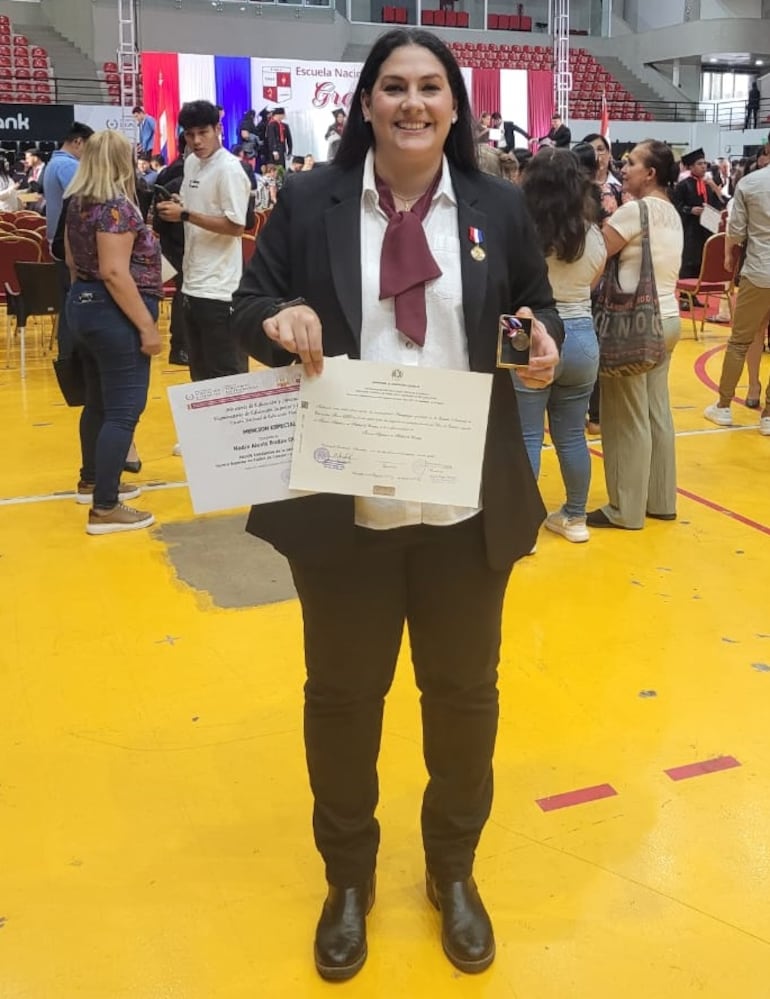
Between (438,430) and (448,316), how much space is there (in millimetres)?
188

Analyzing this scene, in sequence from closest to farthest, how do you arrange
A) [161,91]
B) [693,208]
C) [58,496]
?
[58,496] < [693,208] < [161,91]

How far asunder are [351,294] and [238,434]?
0.90 ft

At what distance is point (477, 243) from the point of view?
151 cm

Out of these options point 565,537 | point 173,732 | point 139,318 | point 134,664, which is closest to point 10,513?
point 139,318

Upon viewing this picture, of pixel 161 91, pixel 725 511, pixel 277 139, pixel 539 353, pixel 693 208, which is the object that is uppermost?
pixel 161 91

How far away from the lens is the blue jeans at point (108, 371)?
11.8 ft

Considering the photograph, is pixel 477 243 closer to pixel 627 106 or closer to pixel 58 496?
pixel 58 496

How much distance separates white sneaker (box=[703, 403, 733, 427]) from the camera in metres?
5.54

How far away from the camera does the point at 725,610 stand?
10.5 feet

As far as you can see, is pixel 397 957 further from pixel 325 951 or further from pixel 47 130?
pixel 47 130

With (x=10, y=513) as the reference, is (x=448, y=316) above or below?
above

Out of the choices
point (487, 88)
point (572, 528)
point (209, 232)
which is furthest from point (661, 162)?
point (487, 88)

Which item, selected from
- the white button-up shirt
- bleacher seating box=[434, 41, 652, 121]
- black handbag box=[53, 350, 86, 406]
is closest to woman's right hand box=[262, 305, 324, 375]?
the white button-up shirt

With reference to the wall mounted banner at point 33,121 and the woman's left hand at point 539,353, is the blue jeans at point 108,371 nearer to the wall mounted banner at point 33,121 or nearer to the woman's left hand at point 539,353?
the woman's left hand at point 539,353
